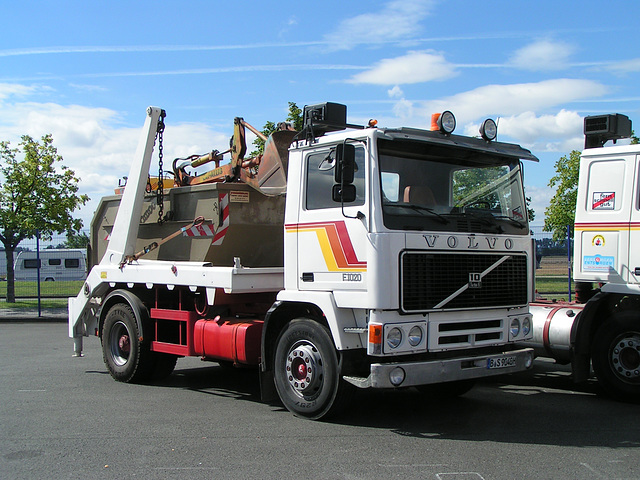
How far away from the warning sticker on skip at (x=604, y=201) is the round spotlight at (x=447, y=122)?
2.58m

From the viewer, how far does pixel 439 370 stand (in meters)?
6.21

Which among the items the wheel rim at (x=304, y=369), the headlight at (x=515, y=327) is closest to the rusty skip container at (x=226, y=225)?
the wheel rim at (x=304, y=369)

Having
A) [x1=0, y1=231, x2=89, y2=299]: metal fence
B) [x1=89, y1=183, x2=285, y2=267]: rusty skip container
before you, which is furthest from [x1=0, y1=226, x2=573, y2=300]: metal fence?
[x1=89, y1=183, x2=285, y2=267]: rusty skip container

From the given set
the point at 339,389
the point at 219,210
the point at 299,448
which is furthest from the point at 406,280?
the point at 219,210

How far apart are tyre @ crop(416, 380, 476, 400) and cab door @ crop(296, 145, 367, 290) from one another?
2.38 m

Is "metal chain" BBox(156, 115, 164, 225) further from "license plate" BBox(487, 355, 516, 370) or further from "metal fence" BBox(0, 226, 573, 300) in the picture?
"license plate" BBox(487, 355, 516, 370)

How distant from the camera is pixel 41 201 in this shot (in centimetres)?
2038

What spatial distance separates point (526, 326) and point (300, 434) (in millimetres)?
2802

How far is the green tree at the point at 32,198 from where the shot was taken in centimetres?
1995

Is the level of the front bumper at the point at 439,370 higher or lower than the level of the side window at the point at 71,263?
higher

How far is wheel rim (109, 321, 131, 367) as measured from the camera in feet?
30.5

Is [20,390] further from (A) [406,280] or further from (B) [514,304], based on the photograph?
(B) [514,304]

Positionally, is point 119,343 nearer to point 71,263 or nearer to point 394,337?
point 394,337

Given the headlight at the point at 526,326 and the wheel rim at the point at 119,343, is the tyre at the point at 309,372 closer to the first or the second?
the headlight at the point at 526,326
